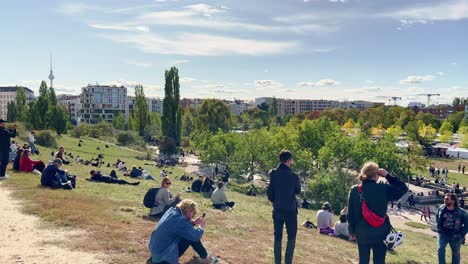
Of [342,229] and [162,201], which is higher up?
[162,201]

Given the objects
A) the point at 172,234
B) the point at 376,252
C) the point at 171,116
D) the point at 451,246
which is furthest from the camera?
the point at 171,116

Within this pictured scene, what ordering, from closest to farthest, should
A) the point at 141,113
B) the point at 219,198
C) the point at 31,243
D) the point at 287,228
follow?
the point at 287,228 → the point at 31,243 → the point at 219,198 → the point at 141,113

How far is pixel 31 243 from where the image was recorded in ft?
28.9

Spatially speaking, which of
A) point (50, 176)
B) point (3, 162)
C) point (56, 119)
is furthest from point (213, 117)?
point (50, 176)

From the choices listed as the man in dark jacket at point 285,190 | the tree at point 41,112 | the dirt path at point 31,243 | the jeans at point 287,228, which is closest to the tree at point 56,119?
the tree at point 41,112

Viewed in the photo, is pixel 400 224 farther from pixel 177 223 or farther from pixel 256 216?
pixel 177 223

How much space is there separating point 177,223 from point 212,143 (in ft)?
146

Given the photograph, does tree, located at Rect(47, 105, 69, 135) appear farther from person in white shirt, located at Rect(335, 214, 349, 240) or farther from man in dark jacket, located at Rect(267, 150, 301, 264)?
man in dark jacket, located at Rect(267, 150, 301, 264)

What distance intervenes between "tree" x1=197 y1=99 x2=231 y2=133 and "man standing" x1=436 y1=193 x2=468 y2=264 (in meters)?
85.1

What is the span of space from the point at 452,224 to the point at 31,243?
9748 mm

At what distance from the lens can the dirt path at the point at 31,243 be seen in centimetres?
794

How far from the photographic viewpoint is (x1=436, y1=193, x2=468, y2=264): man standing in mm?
8914

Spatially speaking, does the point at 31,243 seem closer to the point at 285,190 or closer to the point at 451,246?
the point at 285,190

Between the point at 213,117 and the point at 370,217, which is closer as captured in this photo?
the point at 370,217
